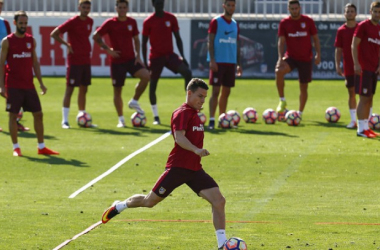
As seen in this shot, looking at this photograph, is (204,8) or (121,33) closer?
(121,33)

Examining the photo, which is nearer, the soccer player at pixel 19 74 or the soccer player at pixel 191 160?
the soccer player at pixel 191 160

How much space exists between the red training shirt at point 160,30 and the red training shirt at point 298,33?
223 centimetres

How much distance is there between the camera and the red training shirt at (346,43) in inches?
694

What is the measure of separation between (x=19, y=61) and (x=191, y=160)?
6.52 m

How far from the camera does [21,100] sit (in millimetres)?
14406

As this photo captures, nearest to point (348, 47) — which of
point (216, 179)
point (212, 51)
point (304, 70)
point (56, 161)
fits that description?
point (304, 70)

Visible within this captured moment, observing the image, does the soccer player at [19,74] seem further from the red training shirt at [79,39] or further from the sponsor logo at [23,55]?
the red training shirt at [79,39]

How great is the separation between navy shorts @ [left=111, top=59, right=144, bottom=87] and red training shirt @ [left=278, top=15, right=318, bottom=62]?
9.95 feet

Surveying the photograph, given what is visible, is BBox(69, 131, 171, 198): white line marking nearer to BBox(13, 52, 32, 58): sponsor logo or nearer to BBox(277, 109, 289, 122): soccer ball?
BBox(13, 52, 32, 58): sponsor logo

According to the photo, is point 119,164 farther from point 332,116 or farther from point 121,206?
point 332,116

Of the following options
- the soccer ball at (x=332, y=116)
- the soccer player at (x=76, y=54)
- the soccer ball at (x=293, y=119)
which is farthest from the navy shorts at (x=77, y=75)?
the soccer ball at (x=332, y=116)

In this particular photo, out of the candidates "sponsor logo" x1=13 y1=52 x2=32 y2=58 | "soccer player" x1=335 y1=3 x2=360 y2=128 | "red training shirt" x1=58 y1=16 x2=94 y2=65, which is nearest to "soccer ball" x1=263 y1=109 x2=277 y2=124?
"soccer player" x1=335 y1=3 x2=360 y2=128

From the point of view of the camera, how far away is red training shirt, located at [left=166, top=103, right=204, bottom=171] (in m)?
8.49

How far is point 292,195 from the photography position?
454 inches
